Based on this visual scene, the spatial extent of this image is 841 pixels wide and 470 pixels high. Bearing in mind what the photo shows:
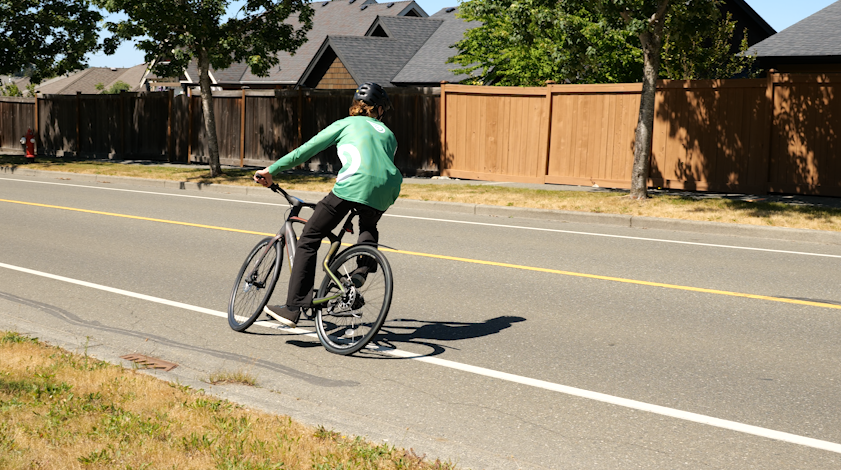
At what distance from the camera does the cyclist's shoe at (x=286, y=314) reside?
6457 millimetres

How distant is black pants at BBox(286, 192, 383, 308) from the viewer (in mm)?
6145

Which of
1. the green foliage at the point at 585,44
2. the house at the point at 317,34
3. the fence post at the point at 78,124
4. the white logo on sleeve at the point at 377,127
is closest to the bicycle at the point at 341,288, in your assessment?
the white logo on sleeve at the point at 377,127

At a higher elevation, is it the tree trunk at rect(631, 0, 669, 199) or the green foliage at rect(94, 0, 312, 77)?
the green foliage at rect(94, 0, 312, 77)

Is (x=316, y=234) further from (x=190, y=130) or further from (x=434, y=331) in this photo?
(x=190, y=130)

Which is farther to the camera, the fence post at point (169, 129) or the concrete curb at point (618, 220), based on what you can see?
the fence post at point (169, 129)

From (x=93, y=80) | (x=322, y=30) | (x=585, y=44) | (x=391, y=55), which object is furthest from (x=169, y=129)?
(x=93, y=80)

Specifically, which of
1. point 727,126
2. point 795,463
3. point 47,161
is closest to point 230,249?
point 795,463

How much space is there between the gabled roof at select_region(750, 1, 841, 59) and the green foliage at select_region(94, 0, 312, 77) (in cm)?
1211

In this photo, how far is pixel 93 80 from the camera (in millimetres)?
99125

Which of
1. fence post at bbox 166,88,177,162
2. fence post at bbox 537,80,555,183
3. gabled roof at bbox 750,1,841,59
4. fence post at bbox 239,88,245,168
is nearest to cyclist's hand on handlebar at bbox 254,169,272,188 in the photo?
fence post at bbox 537,80,555,183

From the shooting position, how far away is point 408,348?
21.2 ft

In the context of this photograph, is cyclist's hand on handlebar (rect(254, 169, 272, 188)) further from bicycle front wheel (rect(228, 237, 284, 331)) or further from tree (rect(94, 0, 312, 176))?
tree (rect(94, 0, 312, 176))

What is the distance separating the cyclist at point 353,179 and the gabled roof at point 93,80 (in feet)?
295

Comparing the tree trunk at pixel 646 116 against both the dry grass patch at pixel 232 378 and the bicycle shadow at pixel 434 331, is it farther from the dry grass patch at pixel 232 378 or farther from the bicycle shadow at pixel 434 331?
the dry grass patch at pixel 232 378
